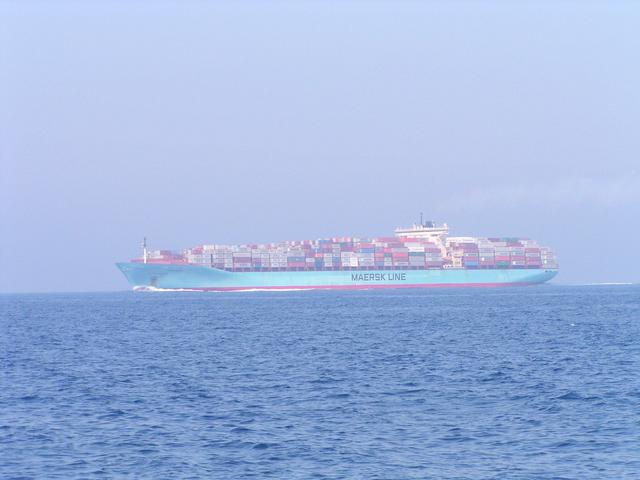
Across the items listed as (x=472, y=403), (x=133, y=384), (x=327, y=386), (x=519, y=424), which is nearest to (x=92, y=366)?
(x=133, y=384)

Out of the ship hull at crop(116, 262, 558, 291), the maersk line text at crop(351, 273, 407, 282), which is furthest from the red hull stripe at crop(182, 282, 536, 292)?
the maersk line text at crop(351, 273, 407, 282)

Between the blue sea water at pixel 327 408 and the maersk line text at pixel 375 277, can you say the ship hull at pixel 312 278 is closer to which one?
the maersk line text at pixel 375 277

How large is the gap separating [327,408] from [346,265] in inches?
4639

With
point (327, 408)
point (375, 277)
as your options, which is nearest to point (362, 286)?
point (375, 277)

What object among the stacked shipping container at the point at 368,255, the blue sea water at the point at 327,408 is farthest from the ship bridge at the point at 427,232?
the blue sea water at the point at 327,408

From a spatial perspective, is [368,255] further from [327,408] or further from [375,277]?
[327,408]

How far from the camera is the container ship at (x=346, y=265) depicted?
13688cm

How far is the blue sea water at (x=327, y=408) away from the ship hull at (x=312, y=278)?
89.3m

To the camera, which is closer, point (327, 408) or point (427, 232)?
point (327, 408)

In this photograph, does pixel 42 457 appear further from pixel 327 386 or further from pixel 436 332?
pixel 436 332

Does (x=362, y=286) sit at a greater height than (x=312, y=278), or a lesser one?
lesser

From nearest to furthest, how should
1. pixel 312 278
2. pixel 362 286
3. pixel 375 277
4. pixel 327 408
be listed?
1. pixel 327 408
2. pixel 312 278
3. pixel 375 277
4. pixel 362 286

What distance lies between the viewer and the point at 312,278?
459 feet

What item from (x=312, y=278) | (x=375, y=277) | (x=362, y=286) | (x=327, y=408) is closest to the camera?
(x=327, y=408)
